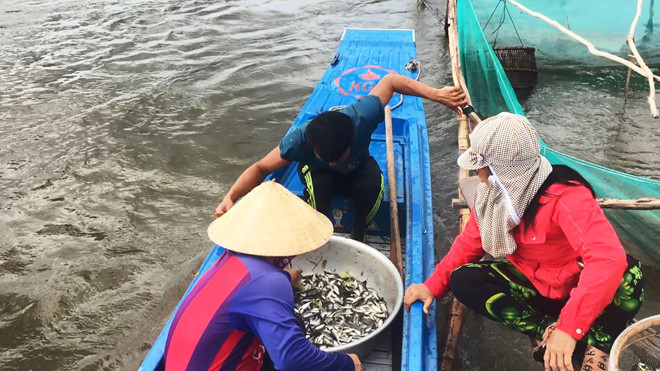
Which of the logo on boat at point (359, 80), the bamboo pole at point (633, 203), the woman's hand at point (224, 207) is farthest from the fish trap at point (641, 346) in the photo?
the logo on boat at point (359, 80)

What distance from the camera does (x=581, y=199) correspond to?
7.64 feet

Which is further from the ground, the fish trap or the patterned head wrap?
the patterned head wrap

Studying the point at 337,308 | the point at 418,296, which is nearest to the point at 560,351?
the point at 418,296

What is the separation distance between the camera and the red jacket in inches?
86.7

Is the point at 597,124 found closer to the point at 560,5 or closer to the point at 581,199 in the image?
the point at 560,5

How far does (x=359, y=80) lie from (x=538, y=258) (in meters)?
4.32

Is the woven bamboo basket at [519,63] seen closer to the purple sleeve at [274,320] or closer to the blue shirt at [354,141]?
the blue shirt at [354,141]

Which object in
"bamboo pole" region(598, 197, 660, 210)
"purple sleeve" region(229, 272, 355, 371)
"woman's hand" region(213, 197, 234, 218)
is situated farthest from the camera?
"woman's hand" region(213, 197, 234, 218)

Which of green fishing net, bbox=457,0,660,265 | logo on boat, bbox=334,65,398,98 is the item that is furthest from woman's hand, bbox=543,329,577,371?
logo on boat, bbox=334,65,398,98

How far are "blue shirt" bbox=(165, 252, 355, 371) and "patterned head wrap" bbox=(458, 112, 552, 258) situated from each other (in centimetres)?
117

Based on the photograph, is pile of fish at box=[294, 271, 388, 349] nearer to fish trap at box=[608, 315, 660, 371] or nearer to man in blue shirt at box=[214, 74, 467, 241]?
man in blue shirt at box=[214, 74, 467, 241]

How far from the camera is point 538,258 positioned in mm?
2664

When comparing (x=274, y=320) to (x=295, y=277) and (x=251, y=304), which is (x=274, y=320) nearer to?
(x=251, y=304)

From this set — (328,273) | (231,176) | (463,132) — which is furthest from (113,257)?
(463,132)
